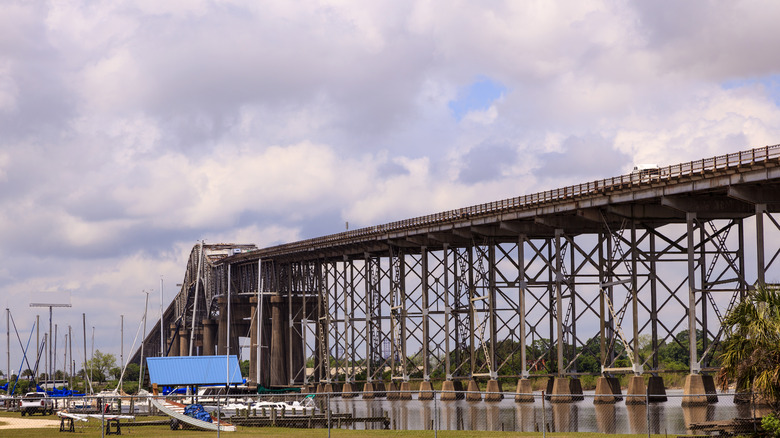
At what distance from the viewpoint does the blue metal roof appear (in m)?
88.4

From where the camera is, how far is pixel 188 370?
295ft

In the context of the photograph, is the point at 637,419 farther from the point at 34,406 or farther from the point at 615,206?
the point at 34,406

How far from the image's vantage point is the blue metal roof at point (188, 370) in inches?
3482

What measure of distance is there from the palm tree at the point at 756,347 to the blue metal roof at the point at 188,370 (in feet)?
184

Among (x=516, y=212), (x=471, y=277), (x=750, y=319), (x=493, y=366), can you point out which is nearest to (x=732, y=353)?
(x=750, y=319)

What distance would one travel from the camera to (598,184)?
7306 centimetres

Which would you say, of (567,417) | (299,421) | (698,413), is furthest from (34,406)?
(698,413)

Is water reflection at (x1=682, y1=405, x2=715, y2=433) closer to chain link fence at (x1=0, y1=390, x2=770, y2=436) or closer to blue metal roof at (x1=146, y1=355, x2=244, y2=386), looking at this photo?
chain link fence at (x1=0, y1=390, x2=770, y2=436)

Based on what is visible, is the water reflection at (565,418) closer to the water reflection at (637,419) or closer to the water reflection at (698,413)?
the water reflection at (637,419)

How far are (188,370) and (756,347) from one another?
203 feet

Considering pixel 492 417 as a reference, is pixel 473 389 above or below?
above

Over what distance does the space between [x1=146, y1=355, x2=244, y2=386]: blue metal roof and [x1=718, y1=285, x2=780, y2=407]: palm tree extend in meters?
56.0

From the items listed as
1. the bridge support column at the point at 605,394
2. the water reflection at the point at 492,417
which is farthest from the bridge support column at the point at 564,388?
the water reflection at the point at 492,417

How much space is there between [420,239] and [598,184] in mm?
33128
